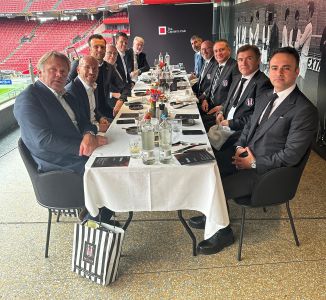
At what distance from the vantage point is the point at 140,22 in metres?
9.11

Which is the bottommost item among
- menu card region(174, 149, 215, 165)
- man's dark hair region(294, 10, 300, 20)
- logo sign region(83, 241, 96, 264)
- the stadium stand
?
logo sign region(83, 241, 96, 264)

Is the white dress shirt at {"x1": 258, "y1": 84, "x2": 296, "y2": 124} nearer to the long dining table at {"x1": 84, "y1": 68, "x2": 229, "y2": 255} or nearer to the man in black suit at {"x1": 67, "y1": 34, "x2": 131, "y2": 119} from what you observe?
the long dining table at {"x1": 84, "y1": 68, "x2": 229, "y2": 255}

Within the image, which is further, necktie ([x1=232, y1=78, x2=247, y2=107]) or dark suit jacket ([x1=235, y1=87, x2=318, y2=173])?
necktie ([x1=232, y1=78, x2=247, y2=107])

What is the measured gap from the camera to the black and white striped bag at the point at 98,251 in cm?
168

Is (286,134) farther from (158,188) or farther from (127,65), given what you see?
(127,65)

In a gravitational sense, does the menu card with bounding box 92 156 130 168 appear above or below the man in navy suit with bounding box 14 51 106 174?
below

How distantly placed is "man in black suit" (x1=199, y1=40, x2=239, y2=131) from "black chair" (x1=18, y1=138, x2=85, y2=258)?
1.73 m

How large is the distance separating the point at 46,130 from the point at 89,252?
27.8 inches

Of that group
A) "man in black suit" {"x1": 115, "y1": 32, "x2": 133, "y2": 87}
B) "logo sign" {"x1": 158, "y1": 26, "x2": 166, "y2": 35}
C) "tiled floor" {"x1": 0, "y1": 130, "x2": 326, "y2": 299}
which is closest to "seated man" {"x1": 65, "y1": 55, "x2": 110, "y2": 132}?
"tiled floor" {"x1": 0, "y1": 130, "x2": 326, "y2": 299}

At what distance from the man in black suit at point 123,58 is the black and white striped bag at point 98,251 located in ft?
10.5

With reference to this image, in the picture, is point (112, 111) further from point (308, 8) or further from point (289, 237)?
point (308, 8)

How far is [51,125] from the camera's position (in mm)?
1968

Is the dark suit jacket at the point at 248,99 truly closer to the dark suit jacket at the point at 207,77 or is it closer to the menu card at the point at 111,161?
the menu card at the point at 111,161

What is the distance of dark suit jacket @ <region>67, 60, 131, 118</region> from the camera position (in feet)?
10.9
